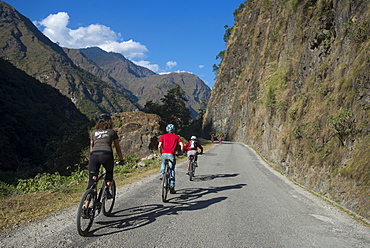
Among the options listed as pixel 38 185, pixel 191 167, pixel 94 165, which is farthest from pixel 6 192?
pixel 191 167

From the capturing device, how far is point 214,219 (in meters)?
5.07

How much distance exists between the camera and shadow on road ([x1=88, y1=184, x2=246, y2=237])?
449cm

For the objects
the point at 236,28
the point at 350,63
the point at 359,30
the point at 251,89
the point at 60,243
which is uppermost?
the point at 236,28

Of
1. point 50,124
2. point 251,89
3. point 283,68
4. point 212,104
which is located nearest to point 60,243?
point 283,68

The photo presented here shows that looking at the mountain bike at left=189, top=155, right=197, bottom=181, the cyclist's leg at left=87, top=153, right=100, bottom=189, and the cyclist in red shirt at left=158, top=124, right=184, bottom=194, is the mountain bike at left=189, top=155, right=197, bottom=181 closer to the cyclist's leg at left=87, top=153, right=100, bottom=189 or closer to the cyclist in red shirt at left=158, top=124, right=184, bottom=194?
the cyclist in red shirt at left=158, top=124, right=184, bottom=194

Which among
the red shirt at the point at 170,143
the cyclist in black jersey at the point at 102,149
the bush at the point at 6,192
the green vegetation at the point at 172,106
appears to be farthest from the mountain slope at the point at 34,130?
the green vegetation at the point at 172,106

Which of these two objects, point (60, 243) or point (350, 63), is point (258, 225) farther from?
point (350, 63)

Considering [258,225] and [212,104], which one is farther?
[212,104]

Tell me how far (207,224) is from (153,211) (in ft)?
4.40

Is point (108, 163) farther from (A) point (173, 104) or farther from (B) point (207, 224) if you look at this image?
(A) point (173, 104)

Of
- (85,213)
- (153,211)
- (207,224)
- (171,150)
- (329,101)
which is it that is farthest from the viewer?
(329,101)

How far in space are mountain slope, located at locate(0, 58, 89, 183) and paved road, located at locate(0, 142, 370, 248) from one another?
14867mm

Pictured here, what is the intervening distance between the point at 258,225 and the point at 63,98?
12327 cm

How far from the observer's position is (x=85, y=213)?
158 inches
